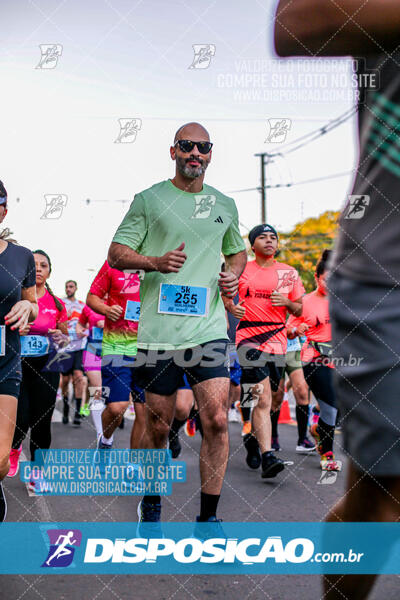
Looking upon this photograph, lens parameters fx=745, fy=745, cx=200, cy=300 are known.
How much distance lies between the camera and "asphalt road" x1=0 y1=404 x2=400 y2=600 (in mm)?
3377

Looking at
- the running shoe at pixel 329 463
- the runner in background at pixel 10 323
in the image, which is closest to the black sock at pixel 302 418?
the running shoe at pixel 329 463

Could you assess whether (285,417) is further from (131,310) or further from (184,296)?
(184,296)

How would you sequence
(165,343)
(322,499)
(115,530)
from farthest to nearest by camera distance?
(322,499) < (115,530) < (165,343)

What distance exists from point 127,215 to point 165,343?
29.5 inches

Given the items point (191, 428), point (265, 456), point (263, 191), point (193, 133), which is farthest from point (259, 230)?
point (263, 191)

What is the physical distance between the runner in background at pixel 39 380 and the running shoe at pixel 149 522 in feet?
5.45

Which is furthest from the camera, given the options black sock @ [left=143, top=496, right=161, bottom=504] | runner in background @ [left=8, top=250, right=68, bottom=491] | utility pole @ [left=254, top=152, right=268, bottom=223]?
utility pole @ [left=254, top=152, right=268, bottom=223]

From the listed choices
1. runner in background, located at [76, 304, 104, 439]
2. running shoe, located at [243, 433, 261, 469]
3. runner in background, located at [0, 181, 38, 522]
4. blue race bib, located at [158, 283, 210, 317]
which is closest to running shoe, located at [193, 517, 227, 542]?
runner in background, located at [0, 181, 38, 522]

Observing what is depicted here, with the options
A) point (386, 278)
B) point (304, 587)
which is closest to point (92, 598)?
point (304, 587)

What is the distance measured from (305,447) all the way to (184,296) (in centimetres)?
416

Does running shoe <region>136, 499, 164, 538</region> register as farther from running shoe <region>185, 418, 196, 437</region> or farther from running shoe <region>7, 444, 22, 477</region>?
running shoe <region>185, 418, 196, 437</region>

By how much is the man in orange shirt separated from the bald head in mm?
2678

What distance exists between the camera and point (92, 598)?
3.29 meters

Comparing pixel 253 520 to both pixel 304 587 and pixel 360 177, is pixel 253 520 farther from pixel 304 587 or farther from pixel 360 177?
pixel 360 177
